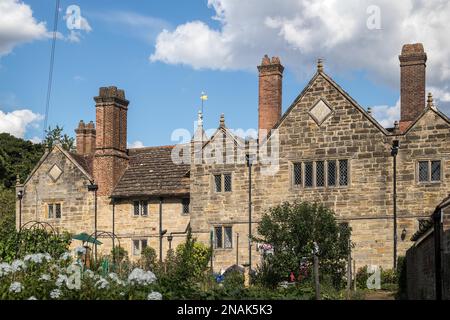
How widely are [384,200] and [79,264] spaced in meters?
22.1

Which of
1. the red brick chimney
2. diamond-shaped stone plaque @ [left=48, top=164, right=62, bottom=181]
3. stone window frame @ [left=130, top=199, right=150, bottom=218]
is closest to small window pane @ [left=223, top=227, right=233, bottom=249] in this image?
stone window frame @ [left=130, top=199, right=150, bottom=218]

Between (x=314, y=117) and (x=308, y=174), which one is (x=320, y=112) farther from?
(x=308, y=174)

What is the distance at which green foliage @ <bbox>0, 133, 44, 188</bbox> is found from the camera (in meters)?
68.4

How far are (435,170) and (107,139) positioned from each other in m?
17.4

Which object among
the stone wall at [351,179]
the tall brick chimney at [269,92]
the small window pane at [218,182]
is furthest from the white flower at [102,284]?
the small window pane at [218,182]

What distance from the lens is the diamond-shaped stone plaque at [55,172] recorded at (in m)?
45.8

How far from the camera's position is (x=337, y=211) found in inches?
1503

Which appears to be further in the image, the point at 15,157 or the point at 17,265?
the point at 15,157

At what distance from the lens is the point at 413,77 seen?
37.6 m

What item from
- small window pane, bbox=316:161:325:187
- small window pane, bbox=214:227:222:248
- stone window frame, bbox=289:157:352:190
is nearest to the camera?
stone window frame, bbox=289:157:352:190

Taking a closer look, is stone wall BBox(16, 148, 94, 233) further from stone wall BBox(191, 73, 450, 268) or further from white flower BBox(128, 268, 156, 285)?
white flower BBox(128, 268, 156, 285)

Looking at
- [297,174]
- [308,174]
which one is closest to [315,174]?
[308,174]

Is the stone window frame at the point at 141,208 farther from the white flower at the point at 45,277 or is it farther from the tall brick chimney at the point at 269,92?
the white flower at the point at 45,277

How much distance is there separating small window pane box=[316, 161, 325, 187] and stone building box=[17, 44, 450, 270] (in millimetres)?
46
